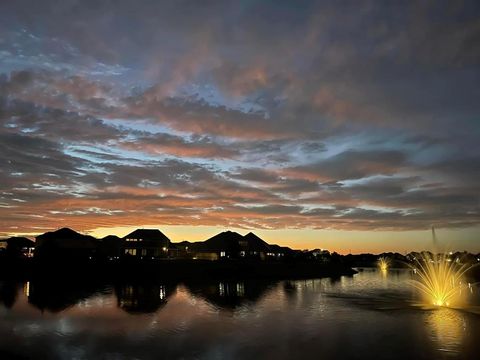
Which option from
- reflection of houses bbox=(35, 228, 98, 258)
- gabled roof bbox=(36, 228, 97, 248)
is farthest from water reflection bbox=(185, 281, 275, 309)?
gabled roof bbox=(36, 228, 97, 248)

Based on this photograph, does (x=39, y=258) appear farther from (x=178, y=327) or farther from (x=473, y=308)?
(x=473, y=308)

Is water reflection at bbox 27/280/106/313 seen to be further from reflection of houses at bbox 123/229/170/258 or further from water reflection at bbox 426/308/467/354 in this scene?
reflection of houses at bbox 123/229/170/258

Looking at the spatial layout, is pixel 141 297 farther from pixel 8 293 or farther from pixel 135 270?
pixel 135 270

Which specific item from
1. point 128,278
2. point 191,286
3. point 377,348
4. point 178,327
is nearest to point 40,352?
point 178,327

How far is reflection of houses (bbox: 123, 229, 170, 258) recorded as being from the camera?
345 ft

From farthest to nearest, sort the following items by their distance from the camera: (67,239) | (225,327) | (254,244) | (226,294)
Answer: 1. (254,244)
2. (67,239)
3. (226,294)
4. (225,327)

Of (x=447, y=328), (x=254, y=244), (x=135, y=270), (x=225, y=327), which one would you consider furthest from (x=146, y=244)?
(x=447, y=328)

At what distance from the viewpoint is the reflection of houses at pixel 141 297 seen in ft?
141

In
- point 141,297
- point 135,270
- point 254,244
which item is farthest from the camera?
point 254,244

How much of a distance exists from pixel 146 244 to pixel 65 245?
802 inches

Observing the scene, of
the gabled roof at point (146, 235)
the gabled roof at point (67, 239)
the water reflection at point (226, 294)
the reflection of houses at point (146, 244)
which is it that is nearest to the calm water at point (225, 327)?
the water reflection at point (226, 294)

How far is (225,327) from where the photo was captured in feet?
109

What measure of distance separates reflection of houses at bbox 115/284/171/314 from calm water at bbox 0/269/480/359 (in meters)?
0.14

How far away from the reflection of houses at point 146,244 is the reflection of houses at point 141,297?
128ft
